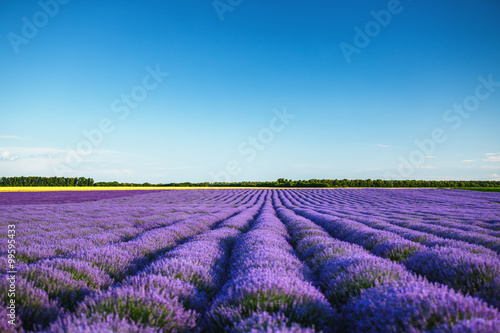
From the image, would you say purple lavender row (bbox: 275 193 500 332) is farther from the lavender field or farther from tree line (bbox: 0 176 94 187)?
tree line (bbox: 0 176 94 187)

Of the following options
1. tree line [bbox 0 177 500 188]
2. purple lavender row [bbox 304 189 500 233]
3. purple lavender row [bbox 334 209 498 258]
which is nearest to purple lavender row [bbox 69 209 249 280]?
purple lavender row [bbox 334 209 498 258]

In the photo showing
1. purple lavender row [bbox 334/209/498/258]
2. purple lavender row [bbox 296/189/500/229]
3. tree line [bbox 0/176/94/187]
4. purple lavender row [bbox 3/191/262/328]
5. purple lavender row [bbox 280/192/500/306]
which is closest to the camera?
purple lavender row [bbox 3/191/262/328]

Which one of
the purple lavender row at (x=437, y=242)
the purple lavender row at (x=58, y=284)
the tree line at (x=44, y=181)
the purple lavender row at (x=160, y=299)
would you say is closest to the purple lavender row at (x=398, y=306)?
the purple lavender row at (x=160, y=299)

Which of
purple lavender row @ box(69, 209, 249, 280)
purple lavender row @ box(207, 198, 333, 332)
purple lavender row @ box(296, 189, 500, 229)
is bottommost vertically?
purple lavender row @ box(296, 189, 500, 229)

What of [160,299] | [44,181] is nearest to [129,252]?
[160,299]

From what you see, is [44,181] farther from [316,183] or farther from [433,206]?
[433,206]

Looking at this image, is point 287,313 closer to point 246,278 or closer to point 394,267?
point 246,278

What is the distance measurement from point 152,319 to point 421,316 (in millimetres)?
2038

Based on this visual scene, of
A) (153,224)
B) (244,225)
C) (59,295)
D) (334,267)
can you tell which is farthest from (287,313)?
(153,224)

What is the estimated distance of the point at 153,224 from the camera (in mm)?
9477

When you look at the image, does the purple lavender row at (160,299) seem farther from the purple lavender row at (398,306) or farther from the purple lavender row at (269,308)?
the purple lavender row at (398,306)

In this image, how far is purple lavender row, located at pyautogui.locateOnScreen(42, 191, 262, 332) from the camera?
2078 millimetres

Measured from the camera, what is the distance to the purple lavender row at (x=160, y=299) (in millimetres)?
2078

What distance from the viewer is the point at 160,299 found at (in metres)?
2.33
